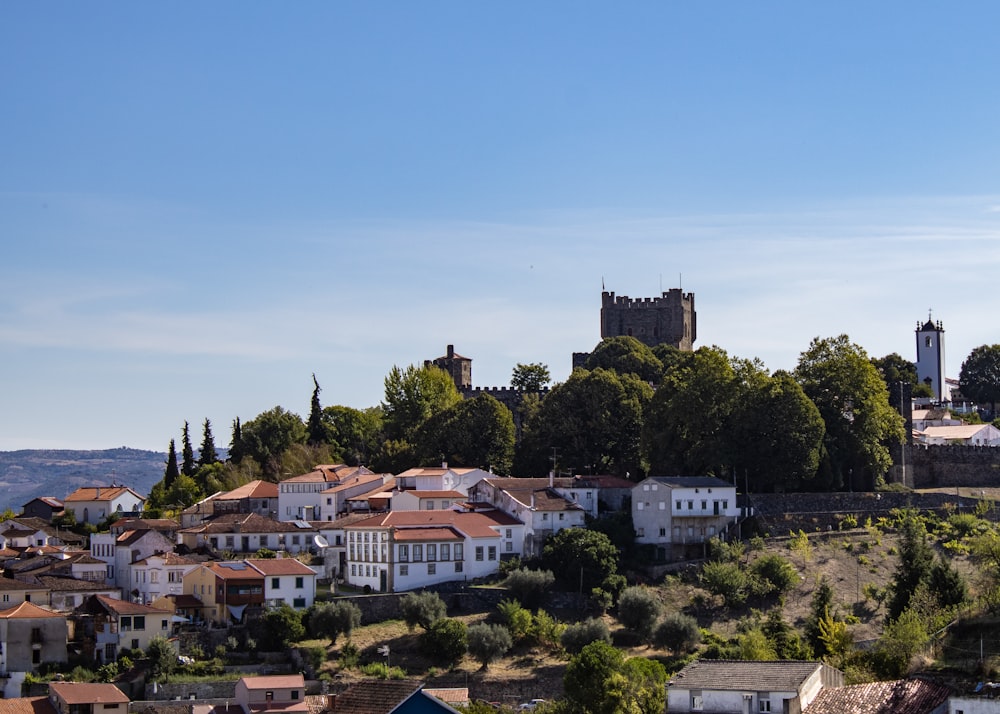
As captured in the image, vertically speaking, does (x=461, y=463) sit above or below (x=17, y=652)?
above

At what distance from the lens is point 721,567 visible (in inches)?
2783

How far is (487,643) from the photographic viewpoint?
214 ft

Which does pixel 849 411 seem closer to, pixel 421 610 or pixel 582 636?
pixel 582 636

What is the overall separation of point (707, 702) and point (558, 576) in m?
28.2

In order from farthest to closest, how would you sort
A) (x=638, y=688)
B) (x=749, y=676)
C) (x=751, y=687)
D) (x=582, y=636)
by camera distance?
1. (x=582, y=636)
2. (x=638, y=688)
3. (x=749, y=676)
4. (x=751, y=687)

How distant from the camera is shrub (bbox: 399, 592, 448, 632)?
67.8m

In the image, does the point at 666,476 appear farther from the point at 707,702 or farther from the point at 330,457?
the point at 707,702

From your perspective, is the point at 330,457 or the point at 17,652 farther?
the point at 330,457

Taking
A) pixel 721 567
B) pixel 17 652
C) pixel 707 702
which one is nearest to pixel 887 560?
pixel 721 567

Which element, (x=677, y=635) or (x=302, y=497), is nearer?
(x=677, y=635)

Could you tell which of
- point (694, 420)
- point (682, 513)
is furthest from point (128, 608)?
point (694, 420)

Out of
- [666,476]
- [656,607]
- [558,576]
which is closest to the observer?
[656,607]

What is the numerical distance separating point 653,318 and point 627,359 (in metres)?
22.6

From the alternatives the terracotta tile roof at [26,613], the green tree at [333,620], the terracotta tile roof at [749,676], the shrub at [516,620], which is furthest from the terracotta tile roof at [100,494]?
the terracotta tile roof at [749,676]
